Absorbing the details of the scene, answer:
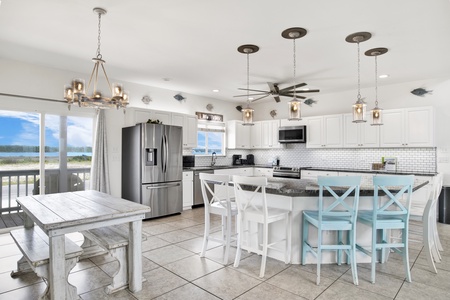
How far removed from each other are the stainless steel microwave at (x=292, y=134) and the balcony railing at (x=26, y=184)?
494 centimetres

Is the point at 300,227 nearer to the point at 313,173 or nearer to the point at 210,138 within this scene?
the point at 313,173

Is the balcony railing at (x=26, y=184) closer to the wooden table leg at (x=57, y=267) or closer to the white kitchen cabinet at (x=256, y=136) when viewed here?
the wooden table leg at (x=57, y=267)

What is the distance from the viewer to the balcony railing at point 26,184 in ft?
15.2

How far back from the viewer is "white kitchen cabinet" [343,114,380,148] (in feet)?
19.6

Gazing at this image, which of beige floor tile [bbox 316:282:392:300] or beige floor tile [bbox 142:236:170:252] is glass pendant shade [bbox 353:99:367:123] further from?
beige floor tile [bbox 142:236:170:252]

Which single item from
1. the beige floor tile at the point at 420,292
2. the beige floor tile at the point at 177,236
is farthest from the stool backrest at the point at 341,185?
the beige floor tile at the point at 177,236

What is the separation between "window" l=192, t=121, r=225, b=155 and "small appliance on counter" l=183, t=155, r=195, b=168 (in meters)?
0.38

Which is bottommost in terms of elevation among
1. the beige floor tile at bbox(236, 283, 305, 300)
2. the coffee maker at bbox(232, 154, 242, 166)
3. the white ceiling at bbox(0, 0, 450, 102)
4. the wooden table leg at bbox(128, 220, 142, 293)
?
the beige floor tile at bbox(236, 283, 305, 300)

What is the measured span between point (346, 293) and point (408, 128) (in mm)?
4369

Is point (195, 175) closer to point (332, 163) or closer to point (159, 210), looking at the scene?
point (159, 210)

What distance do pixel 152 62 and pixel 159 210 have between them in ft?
9.41

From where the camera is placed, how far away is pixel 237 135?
7.84 metres

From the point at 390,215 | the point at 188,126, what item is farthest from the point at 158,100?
the point at 390,215

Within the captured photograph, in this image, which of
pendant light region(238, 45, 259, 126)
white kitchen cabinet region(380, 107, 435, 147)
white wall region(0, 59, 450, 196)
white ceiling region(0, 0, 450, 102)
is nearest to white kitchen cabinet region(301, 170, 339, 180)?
white kitchen cabinet region(380, 107, 435, 147)
